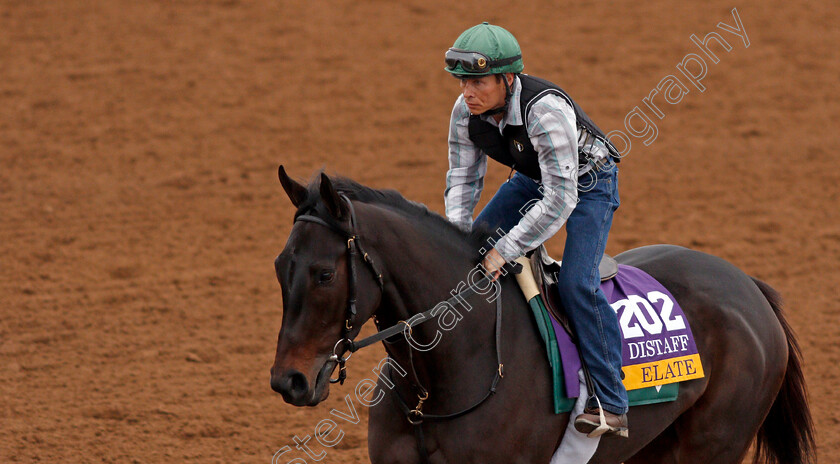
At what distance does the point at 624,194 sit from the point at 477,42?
6.90 meters

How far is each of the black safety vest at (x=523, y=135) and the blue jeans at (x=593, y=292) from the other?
204mm

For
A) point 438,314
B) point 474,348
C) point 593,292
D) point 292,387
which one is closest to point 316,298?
point 292,387

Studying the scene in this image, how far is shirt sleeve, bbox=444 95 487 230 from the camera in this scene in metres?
4.51

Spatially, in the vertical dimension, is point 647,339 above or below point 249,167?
above

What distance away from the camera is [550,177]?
418 centimetres

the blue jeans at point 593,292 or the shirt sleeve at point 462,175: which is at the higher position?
the shirt sleeve at point 462,175

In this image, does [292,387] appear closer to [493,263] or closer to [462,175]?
[493,263]

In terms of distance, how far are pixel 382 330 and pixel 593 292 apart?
105cm

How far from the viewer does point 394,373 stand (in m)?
4.18

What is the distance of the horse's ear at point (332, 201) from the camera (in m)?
3.61

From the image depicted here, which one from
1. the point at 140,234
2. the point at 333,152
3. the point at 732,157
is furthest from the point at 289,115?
the point at 732,157

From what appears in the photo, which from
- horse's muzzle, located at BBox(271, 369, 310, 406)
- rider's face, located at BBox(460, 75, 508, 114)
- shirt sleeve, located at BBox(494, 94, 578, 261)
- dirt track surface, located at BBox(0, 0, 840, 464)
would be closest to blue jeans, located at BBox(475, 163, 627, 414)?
shirt sleeve, located at BBox(494, 94, 578, 261)

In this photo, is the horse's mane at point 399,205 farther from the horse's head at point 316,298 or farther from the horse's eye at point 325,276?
the horse's eye at point 325,276

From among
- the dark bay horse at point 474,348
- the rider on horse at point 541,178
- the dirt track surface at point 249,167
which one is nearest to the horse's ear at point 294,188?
the dark bay horse at point 474,348
